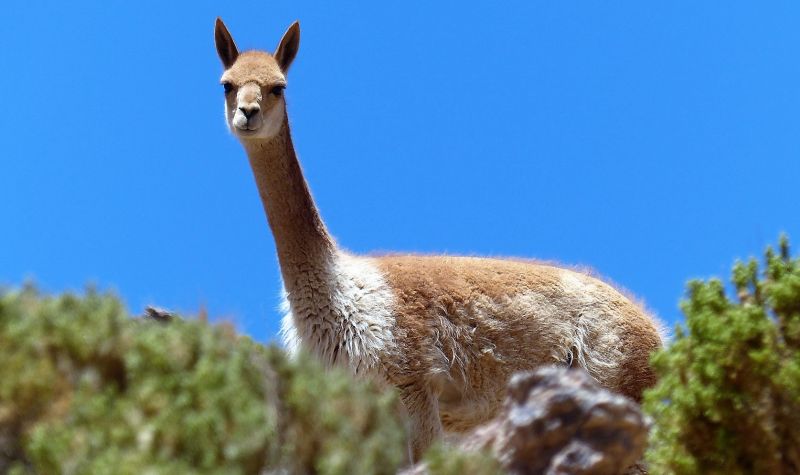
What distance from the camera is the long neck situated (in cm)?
791

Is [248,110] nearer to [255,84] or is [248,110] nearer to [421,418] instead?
[255,84]

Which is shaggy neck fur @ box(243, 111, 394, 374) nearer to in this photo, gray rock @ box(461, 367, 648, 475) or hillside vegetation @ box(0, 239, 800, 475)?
hillside vegetation @ box(0, 239, 800, 475)

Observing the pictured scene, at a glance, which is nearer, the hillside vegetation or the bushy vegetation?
the hillside vegetation

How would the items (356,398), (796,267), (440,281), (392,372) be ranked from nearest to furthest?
(356,398)
(796,267)
(392,372)
(440,281)

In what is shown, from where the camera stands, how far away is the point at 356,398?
3.93 metres

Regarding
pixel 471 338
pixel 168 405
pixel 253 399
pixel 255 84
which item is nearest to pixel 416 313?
pixel 471 338

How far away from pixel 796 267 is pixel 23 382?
3.98m

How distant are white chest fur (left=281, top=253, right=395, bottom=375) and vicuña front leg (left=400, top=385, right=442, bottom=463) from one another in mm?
354

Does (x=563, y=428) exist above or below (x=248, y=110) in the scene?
below

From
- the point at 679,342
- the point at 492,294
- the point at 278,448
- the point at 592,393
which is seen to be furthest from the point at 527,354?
the point at 278,448

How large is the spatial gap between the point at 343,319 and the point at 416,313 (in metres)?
0.60

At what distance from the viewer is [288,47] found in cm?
892

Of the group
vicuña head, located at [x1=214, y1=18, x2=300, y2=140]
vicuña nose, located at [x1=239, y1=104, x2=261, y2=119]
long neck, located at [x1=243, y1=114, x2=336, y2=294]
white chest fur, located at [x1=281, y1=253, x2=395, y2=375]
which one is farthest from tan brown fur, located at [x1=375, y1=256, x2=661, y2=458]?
vicuña nose, located at [x1=239, y1=104, x2=261, y2=119]

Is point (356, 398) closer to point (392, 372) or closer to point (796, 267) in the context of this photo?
point (796, 267)
